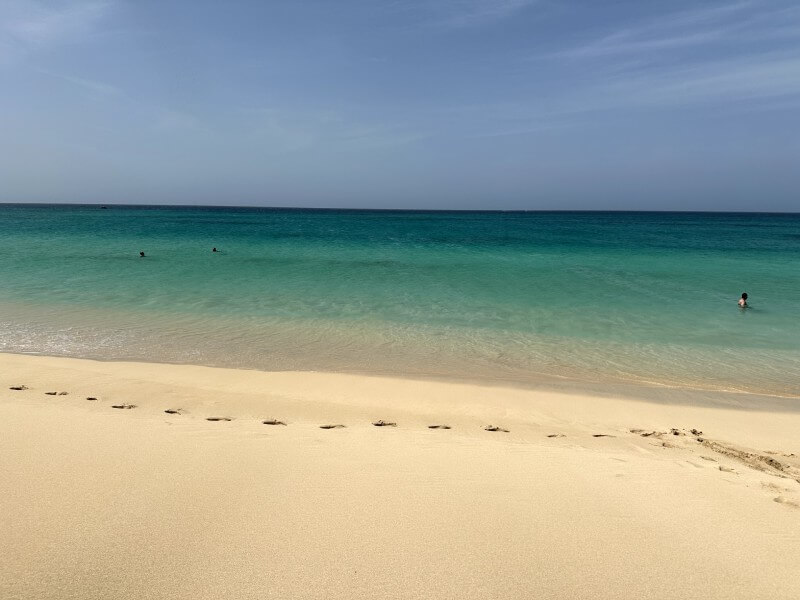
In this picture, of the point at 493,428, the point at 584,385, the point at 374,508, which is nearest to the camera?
the point at 374,508

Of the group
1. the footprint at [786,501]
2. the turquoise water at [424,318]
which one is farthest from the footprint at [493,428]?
the footprint at [786,501]

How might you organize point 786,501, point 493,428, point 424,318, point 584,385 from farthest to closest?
point 424,318, point 584,385, point 493,428, point 786,501

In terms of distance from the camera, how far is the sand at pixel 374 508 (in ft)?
8.75

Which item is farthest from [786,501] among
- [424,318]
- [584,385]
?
[424,318]

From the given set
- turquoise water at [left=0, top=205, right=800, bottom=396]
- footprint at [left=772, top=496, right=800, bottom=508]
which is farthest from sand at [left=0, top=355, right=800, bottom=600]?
turquoise water at [left=0, top=205, right=800, bottom=396]

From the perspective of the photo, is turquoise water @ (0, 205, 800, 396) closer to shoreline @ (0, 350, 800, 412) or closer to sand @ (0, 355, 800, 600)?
shoreline @ (0, 350, 800, 412)

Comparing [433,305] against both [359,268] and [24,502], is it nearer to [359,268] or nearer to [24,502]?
[359,268]

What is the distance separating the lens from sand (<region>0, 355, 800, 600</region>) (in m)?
2.67

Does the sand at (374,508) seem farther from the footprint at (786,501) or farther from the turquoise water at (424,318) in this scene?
the turquoise water at (424,318)

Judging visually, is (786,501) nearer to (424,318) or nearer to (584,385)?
(584,385)

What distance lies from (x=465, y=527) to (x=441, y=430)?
251 cm

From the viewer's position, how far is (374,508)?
3.39m

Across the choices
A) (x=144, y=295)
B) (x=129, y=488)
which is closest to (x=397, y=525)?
(x=129, y=488)

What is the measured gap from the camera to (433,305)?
14.4 metres
